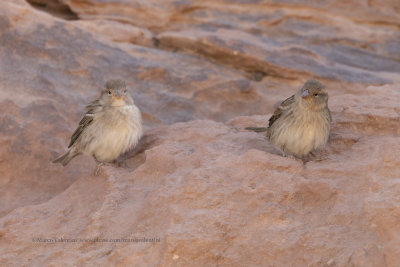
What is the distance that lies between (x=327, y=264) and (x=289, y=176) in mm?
844

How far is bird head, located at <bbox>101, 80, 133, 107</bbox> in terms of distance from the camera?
5324mm

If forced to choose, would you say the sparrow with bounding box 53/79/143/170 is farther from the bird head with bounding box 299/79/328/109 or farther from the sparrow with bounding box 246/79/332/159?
the bird head with bounding box 299/79/328/109

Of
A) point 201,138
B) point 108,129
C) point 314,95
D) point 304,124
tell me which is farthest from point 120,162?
point 314,95

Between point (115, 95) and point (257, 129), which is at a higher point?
point (115, 95)

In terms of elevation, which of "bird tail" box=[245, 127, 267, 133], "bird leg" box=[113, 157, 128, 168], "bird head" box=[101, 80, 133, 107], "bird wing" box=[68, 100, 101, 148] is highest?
"bird head" box=[101, 80, 133, 107]

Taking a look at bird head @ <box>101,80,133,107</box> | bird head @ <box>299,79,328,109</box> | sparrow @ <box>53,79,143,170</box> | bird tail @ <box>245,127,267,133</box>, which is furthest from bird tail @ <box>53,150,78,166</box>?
bird head @ <box>299,79,328,109</box>

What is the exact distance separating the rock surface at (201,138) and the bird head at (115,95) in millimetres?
457

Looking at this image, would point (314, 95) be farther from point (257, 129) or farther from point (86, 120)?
point (86, 120)

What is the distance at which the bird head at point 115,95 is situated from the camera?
5324 millimetres

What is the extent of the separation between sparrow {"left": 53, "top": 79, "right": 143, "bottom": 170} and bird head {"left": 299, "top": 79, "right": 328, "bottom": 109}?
1653 mm

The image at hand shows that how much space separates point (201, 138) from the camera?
478cm

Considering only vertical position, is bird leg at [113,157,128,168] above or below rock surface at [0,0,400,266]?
below

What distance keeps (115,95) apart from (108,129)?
1.22 ft

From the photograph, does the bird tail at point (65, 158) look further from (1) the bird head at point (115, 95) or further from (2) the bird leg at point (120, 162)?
(1) the bird head at point (115, 95)
